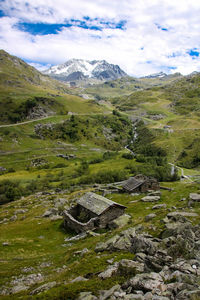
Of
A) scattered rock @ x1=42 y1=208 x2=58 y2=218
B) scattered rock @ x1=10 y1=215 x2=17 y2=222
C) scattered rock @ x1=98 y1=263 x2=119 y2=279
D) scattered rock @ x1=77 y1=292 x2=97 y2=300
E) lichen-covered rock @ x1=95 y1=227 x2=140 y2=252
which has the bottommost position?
scattered rock @ x1=10 y1=215 x2=17 y2=222

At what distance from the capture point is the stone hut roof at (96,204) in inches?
1729

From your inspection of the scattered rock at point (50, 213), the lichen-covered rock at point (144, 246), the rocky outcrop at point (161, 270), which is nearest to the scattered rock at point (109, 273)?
the rocky outcrop at point (161, 270)

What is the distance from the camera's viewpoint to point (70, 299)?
1441cm

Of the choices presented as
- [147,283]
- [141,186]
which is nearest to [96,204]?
[141,186]

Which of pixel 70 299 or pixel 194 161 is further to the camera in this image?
pixel 194 161

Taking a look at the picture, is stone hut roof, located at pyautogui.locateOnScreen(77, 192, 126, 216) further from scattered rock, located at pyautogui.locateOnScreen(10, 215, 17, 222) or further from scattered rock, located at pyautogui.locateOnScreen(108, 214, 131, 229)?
scattered rock, located at pyautogui.locateOnScreen(10, 215, 17, 222)

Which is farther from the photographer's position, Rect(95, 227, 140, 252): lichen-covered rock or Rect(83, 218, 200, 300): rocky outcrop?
Rect(95, 227, 140, 252): lichen-covered rock

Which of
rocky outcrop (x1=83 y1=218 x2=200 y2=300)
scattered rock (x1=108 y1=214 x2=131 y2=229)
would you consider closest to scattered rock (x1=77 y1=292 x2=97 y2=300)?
rocky outcrop (x1=83 y1=218 x2=200 y2=300)

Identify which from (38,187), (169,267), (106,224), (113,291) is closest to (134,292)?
(113,291)

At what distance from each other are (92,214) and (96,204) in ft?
7.82

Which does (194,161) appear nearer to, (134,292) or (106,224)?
(106,224)

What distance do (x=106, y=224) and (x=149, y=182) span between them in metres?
34.8

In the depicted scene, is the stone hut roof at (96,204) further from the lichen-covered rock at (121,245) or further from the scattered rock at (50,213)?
the lichen-covered rock at (121,245)

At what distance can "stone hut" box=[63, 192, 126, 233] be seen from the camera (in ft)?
140
